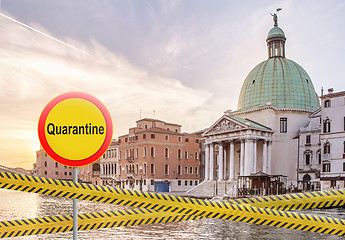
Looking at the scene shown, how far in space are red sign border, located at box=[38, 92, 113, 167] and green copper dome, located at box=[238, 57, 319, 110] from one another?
168 feet

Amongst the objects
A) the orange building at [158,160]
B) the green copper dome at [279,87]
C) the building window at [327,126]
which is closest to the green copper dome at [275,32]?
the green copper dome at [279,87]

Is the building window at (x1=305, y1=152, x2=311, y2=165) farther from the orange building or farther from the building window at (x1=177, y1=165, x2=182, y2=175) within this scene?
the building window at (x1=177, y1=165, x2=182, y2=175)

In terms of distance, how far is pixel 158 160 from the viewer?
5500 centimetres

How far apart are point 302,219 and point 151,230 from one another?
46.8 feet

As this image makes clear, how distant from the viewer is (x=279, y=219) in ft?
4.99

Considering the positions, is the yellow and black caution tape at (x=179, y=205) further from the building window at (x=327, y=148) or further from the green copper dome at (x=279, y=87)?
the green copper dome at (x=279, y=87)

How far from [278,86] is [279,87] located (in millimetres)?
208

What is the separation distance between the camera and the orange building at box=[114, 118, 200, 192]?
2148 inches

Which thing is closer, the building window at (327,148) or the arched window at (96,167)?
the building window at (327,148)

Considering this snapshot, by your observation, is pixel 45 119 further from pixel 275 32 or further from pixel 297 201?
pixel 275 32

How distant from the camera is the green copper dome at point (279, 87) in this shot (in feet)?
175

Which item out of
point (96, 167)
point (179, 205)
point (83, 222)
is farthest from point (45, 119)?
point (96, 167)

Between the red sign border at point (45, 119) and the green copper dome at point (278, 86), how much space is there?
5098 centimetres

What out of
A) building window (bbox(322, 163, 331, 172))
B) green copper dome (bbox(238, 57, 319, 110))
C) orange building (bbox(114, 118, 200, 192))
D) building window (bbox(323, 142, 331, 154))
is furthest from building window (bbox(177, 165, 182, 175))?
building window (bbox(323, 142, 331, 154))
